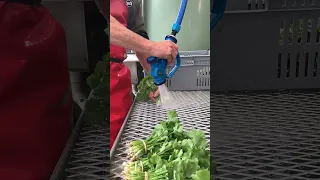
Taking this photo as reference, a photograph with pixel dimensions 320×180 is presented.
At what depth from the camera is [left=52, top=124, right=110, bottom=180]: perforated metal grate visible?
0.51m

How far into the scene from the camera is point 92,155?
536 mm

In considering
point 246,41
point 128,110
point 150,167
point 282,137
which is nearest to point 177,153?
point 150,167

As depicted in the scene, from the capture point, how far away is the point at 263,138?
0.59 metres

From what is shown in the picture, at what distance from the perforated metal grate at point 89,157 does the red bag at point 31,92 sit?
3 cm

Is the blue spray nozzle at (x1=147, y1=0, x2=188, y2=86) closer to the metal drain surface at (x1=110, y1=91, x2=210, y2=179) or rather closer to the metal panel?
the metal drain surface at (x1=110, y1=91, x2=210, y2=179)

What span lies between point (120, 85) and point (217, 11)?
88 cm

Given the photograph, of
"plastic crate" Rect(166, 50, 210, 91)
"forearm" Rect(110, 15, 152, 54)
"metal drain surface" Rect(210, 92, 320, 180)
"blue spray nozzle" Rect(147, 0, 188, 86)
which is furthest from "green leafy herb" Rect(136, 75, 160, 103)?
"metal drain surface" Rect(210, 92, 320, 180)

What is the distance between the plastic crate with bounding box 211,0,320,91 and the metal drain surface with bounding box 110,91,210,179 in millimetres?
515

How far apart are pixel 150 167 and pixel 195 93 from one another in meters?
0.74

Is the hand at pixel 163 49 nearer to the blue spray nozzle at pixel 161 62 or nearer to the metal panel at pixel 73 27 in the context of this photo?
the blue spray nozzle at pixel 161 62

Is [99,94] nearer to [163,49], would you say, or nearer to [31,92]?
[31,92]

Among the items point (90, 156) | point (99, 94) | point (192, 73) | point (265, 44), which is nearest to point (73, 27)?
point (99, 94)

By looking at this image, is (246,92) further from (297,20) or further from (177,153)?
(177,153)

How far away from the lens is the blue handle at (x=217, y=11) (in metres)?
0.53
